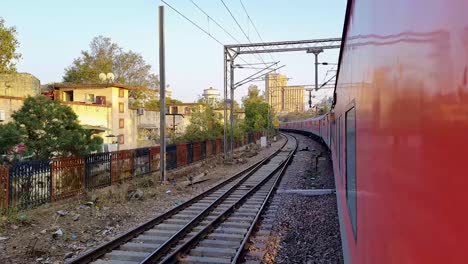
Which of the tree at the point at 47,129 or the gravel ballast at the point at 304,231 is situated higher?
the tree at the point at 47,129

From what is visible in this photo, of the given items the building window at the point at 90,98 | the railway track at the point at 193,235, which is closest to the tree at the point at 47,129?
the railway track at the point at 193,235

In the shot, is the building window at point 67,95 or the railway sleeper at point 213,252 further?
the building window at point 67,95

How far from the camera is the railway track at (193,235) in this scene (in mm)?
7023

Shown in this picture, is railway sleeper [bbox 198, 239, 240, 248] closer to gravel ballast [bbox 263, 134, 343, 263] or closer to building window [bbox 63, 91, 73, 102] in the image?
gravel ballast [bbox 263, 134, 343, 263]

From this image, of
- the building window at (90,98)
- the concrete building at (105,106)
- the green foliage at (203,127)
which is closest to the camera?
the green foliage at (203,127)

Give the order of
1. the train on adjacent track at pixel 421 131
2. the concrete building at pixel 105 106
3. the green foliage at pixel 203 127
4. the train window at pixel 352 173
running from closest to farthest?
the train on adjacent track at pixel 421 131 < the train window at pixel 352 173 < the green foliage at pixel 203 127 < the concrete building at pixel 105 106

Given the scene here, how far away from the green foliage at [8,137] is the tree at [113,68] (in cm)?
4122

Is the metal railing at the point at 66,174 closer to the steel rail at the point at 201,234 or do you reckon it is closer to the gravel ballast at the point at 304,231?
the steel rail at the point at 201,234

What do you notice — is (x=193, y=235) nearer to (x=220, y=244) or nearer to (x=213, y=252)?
(x=220, y=244)

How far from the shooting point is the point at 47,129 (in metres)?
12.7

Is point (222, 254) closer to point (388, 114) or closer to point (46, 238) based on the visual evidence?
point (46, 238)

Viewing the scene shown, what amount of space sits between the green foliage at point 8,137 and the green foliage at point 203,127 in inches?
663

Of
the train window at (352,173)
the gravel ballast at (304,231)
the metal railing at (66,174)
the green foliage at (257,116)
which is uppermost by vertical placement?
the green foliage at (257,116)

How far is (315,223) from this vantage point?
9.59 m
